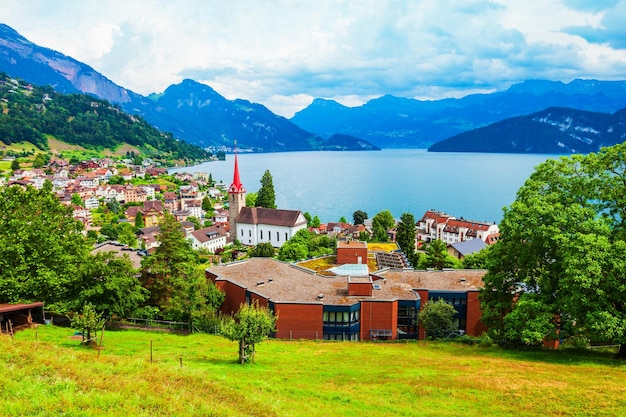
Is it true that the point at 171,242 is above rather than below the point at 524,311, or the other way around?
above

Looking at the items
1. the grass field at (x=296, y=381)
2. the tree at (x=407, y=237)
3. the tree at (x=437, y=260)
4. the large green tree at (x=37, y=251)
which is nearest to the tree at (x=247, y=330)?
the grass field at (x=296, y=381)

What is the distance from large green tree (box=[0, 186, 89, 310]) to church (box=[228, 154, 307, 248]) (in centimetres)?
4948

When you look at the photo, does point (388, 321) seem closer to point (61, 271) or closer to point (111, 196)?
point (61, 271)

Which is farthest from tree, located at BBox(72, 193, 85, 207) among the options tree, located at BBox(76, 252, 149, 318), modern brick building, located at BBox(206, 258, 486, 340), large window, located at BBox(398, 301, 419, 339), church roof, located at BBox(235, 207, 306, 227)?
large window, located at BBox(398, 301, 419, 339)

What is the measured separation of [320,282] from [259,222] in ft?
148

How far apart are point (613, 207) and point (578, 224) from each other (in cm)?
232

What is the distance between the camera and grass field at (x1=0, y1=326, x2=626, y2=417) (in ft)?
43.9

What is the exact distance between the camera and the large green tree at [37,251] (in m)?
27.0

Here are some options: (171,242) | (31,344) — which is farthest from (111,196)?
(31,344)

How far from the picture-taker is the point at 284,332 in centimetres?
3272

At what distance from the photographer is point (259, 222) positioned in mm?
81625

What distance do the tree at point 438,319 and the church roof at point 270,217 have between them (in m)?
46.7

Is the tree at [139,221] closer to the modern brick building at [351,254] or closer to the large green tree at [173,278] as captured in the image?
the modern brick building at [351,254]

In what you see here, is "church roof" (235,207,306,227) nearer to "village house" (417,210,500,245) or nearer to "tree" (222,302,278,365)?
"village house" (417,210,500,245)
